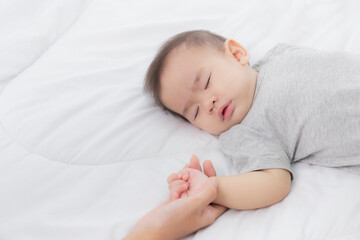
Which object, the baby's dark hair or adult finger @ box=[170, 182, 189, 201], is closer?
adult finger @ box=[170, 182, 189, 201]

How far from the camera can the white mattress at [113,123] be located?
3.34ft

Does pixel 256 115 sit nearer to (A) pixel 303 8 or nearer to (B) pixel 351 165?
(B) pixel 351 165

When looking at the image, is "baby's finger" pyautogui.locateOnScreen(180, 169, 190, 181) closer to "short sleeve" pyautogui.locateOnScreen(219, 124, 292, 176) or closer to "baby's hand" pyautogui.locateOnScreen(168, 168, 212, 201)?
"baby's hand" pyautogui.locateOnScreen(168, 168, 212, 201)

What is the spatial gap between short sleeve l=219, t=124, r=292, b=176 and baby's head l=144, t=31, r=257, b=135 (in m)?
0.05

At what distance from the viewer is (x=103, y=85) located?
4.50 feet

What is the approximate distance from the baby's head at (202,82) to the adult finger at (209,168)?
0.16 meters

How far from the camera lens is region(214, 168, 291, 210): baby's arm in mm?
1034

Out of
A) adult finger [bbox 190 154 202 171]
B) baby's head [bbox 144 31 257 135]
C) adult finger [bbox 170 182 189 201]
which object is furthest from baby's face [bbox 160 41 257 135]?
adult finger [bbox 170 182 189 201]

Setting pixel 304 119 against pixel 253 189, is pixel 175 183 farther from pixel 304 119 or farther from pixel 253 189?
pixel 304 119

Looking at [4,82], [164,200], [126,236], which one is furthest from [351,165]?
[4,82]

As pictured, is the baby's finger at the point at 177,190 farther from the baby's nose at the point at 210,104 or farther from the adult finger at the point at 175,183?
the baby's nose at the point at 210,104

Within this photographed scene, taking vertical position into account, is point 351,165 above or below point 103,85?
below

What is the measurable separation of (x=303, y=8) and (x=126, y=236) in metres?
1.11

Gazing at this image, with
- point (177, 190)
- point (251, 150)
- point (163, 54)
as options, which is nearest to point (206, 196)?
point (177, 190)
